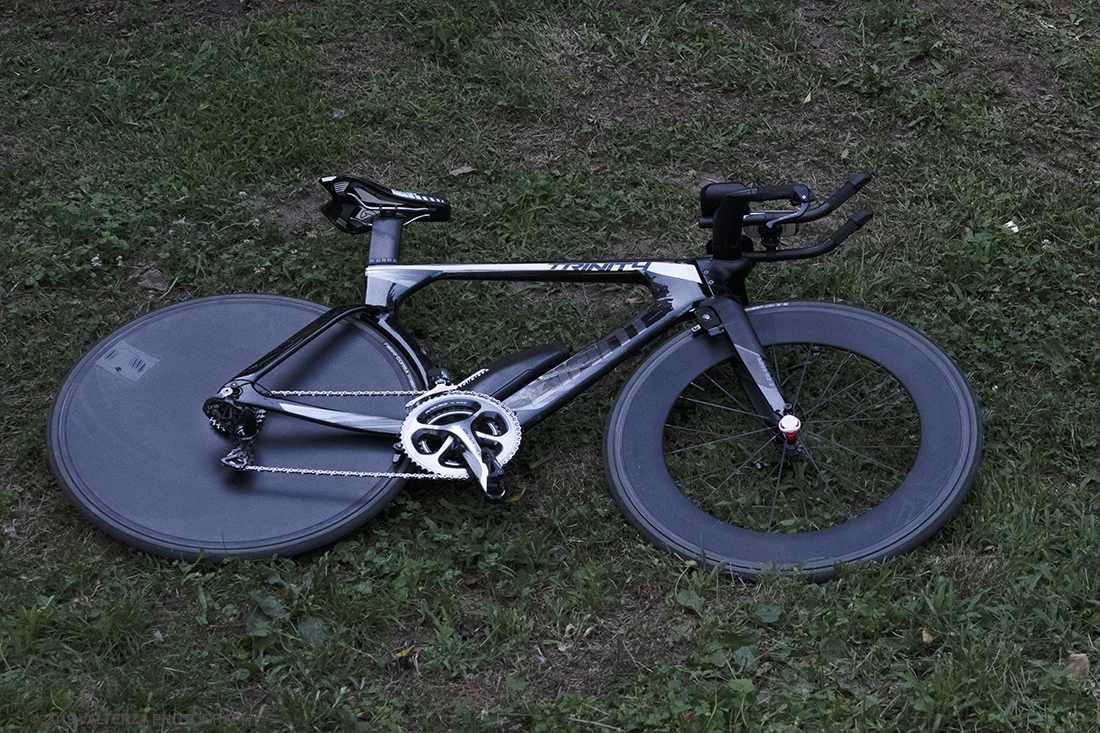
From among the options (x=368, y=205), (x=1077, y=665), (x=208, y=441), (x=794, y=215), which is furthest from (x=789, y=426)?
(x=208, y=441)

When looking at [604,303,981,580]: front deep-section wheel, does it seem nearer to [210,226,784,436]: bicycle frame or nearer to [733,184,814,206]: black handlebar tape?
[210,226,784,436]: bicycle frame

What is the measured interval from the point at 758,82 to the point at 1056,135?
4.51 ft

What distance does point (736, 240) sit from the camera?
3.54 m

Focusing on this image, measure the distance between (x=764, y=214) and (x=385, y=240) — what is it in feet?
4.50

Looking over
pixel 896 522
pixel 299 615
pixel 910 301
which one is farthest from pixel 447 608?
pixel 910 301

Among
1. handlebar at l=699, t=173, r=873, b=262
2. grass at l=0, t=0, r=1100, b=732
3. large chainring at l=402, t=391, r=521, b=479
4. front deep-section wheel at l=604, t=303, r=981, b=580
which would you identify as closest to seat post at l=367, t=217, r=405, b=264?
grass at l=0, t=0, r=1100, b=732

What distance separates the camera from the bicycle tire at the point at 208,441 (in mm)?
3307

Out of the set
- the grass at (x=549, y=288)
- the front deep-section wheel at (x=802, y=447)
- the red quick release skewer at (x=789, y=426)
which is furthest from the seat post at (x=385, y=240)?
the red quick release skewer at (x=789, y=426)

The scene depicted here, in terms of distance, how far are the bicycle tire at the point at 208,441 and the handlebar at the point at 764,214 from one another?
1.16 metres

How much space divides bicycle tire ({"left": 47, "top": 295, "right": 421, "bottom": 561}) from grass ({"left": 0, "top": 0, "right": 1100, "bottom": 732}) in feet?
0.42

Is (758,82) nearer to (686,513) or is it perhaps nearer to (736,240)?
(736,240)

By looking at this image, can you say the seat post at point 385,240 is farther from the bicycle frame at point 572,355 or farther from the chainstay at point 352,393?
the chainstay at point 352,393

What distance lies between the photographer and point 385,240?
3.88m

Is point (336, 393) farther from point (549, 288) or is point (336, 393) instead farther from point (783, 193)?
point (783, 193)
